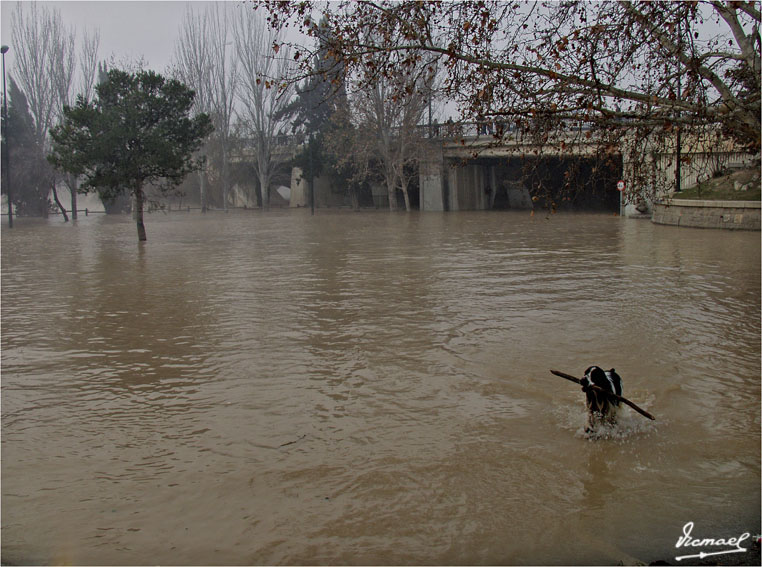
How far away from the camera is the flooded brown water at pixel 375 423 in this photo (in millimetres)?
4551

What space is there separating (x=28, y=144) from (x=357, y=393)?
4797 centimetres

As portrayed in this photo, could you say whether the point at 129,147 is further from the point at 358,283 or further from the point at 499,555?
the point at 499,555

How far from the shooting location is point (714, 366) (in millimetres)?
8102

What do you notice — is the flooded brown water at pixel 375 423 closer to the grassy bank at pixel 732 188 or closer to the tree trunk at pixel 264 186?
the grassy bank at pixel 732 188

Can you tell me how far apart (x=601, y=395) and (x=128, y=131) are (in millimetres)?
21793

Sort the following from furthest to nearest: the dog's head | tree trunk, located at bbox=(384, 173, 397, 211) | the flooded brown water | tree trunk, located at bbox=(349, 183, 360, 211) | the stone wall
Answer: tree trunk, located at bbox=(349, 183, 360, 211), tree trunk, located at bbox=(384, 173, 397, 211), the stone wall, the dog's head, the flooded brown water

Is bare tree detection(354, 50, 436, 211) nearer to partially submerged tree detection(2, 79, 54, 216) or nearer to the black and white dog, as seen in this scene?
partially submerged tree detection(2, 79, 54, 216)

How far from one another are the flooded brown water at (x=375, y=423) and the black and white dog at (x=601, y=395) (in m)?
0.17

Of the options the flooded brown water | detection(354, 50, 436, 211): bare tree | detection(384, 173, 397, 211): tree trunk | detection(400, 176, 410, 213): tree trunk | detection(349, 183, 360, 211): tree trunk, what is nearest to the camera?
the flooded brown water

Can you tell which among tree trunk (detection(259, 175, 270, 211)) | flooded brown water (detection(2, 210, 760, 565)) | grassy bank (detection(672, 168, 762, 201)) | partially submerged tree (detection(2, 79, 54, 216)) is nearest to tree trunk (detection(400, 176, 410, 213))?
tree trunk (detection(259, 175, 270, 211))

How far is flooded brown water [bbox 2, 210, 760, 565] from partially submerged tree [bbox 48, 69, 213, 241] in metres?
11.4

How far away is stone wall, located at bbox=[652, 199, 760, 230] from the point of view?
1019 inches

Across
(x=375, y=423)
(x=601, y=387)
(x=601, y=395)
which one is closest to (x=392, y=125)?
(x=375, y=423)

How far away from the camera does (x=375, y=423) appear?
6453 mm
